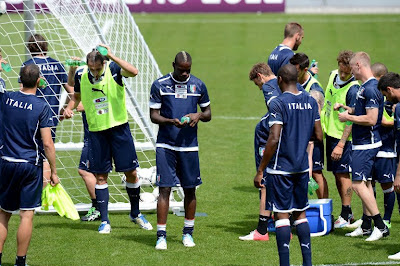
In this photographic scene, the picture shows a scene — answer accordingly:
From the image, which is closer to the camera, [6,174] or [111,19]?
[6,174]

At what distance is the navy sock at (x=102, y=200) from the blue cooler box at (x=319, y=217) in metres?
2.47

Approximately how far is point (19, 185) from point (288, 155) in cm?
272

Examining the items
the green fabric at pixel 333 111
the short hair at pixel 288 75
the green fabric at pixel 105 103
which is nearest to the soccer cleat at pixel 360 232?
the green fabric at pixel 333 111

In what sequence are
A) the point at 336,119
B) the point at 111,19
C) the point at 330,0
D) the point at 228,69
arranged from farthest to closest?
the point at 330,0, the point at 228,69, the point at 111,19, the point at 336,119

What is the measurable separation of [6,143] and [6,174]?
0.31 meters

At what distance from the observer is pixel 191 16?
31969 mm

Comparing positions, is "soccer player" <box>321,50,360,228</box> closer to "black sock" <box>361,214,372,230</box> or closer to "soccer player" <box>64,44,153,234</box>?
"black sock" <box>361,214,372,230</box>

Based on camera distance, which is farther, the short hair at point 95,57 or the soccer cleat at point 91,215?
the soccer cleat at point 91,215

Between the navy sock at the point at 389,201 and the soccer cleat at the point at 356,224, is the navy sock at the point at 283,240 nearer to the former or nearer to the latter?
the navy sock at the point at 389,201

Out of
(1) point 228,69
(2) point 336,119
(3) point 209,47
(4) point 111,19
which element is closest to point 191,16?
(3) point 209,47

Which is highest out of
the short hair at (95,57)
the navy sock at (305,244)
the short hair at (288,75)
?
the short hair at (95,57)

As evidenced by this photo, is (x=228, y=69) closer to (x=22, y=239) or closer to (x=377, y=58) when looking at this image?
(x=377, y=58)

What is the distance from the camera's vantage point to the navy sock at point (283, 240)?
768 centimetres

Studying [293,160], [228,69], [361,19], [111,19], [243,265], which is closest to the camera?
[293,160]
